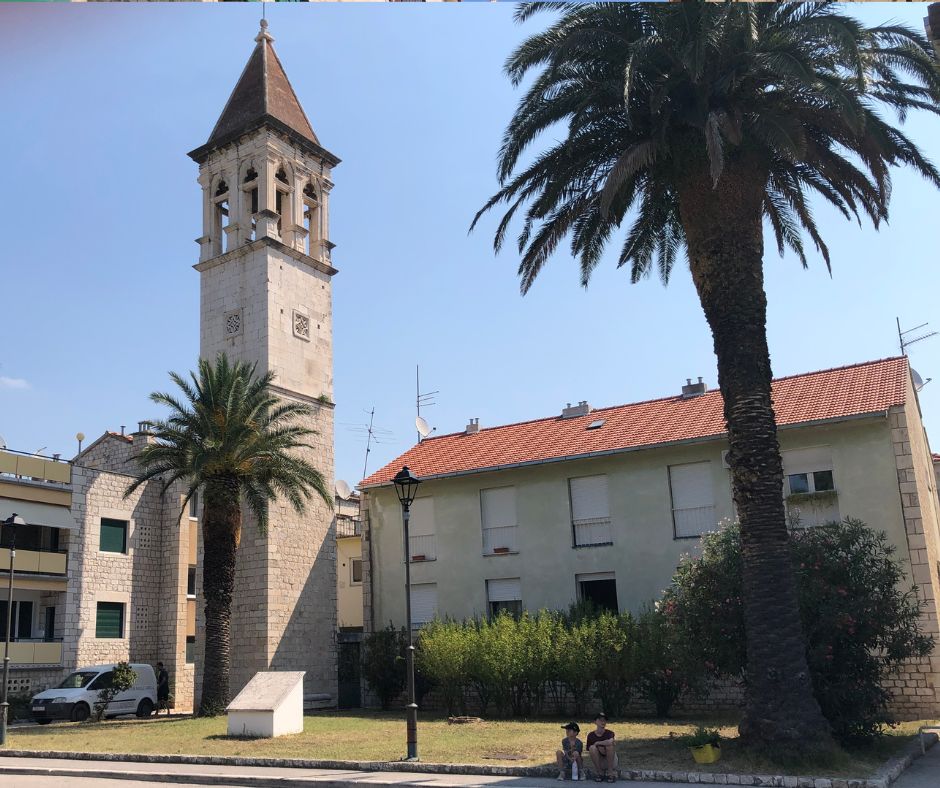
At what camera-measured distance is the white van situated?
26.5 metres

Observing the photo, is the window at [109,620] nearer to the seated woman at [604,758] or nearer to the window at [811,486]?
the window at [811,486]

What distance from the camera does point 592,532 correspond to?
27047 millimetres

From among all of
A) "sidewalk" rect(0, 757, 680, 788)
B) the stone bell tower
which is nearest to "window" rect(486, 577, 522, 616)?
the stone bell tower

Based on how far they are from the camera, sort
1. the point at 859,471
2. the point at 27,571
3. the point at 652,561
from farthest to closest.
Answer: the point at 27,571 → the point at 652,561 → the point at 859,471

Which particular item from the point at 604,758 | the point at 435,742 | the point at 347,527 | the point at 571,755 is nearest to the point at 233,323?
the point at 347,527

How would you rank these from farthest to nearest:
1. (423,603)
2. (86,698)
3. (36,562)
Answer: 1. (36,562)
2. (423,603)
3. (86,698)

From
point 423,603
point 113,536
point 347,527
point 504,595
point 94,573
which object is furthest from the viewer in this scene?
point 347,527

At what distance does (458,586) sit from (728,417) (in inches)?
621

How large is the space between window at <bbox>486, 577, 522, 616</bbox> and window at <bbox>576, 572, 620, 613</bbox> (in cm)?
207

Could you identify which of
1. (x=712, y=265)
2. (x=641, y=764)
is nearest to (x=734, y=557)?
(x=641, y=764)

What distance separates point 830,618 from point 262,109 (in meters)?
29.6

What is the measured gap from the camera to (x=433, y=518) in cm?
3022

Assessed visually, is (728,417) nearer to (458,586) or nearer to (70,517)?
(458,586)

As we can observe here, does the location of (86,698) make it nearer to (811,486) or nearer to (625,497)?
(625,497)
